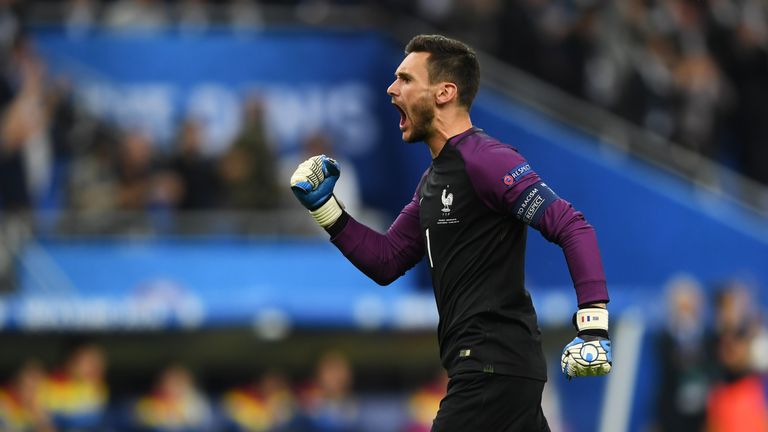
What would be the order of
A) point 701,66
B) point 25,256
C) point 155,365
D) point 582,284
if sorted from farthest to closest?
point 701,66
point 25,256
point 155,365
point 582,284

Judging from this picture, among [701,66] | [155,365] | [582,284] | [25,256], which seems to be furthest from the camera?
[701,66]

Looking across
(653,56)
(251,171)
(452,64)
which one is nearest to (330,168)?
(452,64)

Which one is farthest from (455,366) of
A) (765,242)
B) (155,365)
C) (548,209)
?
(765,242)

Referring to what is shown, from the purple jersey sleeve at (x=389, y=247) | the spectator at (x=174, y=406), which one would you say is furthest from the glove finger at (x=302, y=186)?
the spectator at (x=174, y=406)

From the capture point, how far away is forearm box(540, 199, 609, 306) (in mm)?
5074

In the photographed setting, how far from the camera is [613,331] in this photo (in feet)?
38.7

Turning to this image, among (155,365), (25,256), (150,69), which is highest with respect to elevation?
(150,69)

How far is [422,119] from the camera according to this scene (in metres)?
5.54

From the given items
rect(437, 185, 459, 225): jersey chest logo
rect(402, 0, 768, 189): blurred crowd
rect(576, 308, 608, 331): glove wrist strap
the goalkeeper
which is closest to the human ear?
the goalkeeper

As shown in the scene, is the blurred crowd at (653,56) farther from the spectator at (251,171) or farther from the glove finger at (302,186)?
the glove finger at (302,186)

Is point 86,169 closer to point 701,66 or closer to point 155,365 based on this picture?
point 155,365

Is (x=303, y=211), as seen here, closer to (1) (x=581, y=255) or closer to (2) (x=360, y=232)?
(2) (x=360, y=232)

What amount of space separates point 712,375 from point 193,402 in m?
3.73

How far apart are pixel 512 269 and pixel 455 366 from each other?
0.40m
